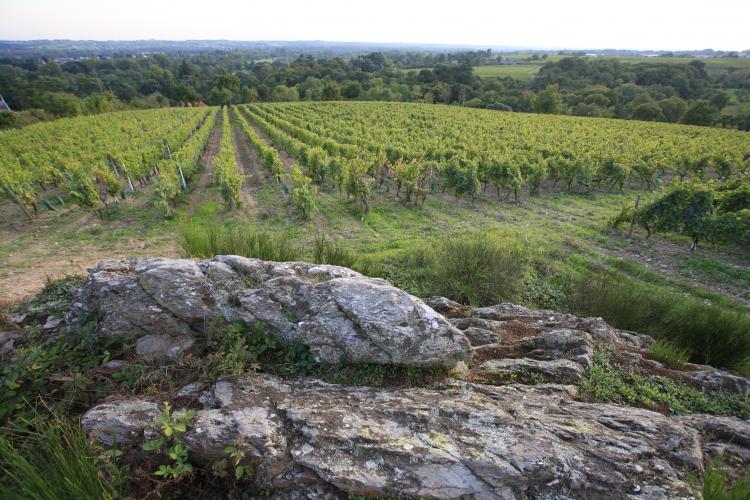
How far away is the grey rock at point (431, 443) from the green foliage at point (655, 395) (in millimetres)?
468

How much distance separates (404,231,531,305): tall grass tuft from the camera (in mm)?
9352

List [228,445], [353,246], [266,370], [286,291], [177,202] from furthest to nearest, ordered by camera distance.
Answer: [177,202] → [353,246] → [286,291] → [266,370] → [228,445]

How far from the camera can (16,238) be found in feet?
49.0

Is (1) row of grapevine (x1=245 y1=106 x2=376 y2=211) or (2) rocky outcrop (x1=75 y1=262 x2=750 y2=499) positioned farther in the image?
(1) row of grapevine (x1=245 y1=106 x2=376 y2=211)

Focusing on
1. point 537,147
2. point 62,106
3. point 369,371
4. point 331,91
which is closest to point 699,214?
point 369,371

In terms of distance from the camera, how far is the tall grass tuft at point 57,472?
286 cm

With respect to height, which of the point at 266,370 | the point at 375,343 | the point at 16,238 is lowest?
the point at 16,238

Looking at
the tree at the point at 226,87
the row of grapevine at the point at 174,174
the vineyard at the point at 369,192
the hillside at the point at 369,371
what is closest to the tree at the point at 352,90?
the tree at the point at 226,87

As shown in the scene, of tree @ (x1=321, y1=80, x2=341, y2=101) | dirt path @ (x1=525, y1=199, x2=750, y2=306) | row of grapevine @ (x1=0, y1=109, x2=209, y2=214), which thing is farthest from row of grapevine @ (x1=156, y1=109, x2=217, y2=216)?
tree @ (x1=321, y1=80, x2=341, y2=101)

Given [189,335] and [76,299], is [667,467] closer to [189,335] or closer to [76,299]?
[189,335]

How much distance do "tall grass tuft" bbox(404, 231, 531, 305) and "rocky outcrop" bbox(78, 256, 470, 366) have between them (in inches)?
170

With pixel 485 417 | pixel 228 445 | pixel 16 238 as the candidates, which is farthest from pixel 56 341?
pixel 16 238

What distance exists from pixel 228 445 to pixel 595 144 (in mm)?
37279

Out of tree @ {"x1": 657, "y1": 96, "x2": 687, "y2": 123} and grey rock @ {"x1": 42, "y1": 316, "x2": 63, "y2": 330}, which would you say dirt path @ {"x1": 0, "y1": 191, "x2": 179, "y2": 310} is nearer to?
grey rock @ {"x1": 42, "y1": 316, "x2": 63, "y2": 330}
